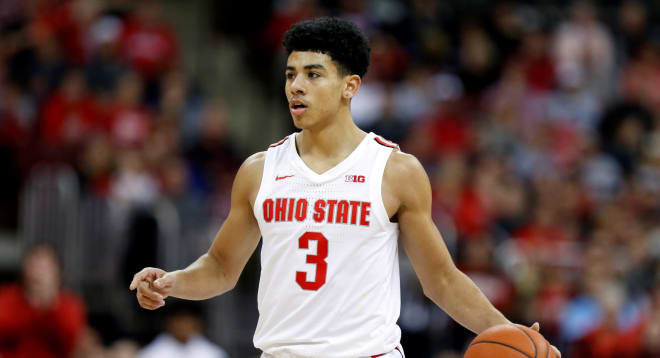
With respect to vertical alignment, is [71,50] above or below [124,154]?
above

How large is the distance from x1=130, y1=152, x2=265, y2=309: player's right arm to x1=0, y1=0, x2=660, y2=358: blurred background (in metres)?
4.28

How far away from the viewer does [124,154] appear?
11906mm

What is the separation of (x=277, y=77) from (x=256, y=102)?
0.79 m

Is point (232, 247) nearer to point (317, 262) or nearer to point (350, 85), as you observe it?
point (317, 262)

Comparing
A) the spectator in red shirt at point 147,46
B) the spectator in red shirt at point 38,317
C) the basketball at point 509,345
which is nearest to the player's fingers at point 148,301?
the basketball at point 509,345

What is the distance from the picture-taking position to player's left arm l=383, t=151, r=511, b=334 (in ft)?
16.4

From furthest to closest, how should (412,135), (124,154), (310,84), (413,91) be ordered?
(413,91), (412,135), (124,154), (310,84)

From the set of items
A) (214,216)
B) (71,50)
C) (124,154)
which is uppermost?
(71,50)

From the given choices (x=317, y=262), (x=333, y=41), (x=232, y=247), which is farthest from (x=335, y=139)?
(x=232, y=247)

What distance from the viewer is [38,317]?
366 inches

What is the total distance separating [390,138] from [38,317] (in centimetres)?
520

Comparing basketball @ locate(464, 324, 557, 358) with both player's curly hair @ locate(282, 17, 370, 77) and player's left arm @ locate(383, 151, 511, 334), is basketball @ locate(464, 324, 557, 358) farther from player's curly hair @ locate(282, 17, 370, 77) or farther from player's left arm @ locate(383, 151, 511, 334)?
player's curly hair @ locate(282, 17, 370, 77)

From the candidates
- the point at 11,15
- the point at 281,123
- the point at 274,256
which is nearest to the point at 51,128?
the point at 11,15

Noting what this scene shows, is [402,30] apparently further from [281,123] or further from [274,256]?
[274,256]
